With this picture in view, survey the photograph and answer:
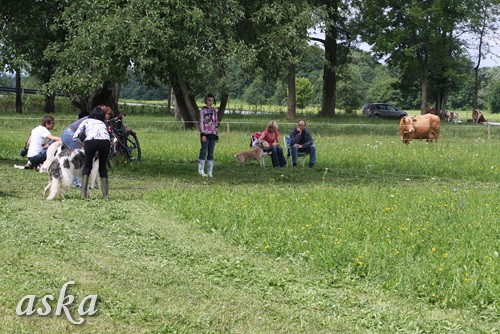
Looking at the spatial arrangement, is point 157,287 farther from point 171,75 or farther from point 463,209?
point 171,75

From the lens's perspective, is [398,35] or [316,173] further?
[398,35]

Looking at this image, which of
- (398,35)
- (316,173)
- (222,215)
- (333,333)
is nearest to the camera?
(333,333)

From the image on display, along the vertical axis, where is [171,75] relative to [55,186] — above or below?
above

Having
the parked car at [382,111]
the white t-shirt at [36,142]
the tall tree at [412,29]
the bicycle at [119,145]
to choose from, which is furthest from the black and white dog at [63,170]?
the parked car at [382,111]

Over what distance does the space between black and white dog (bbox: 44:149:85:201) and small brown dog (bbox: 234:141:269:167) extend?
8.52m

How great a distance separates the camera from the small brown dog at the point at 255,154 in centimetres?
2431

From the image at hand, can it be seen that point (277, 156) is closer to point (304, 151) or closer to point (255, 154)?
point (255, 154)

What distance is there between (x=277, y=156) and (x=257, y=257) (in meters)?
13.7

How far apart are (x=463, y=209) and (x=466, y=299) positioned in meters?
5.67

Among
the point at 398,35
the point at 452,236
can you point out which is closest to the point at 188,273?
the point at 452,236

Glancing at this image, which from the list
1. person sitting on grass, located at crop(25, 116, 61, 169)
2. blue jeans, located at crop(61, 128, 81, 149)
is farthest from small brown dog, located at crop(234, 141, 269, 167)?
blue jeans, located at crop(61, 128, 81, 149)

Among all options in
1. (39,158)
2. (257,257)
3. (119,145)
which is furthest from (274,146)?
(257,257)

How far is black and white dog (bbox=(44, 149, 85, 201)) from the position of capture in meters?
15.5

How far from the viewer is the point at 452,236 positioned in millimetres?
11727
